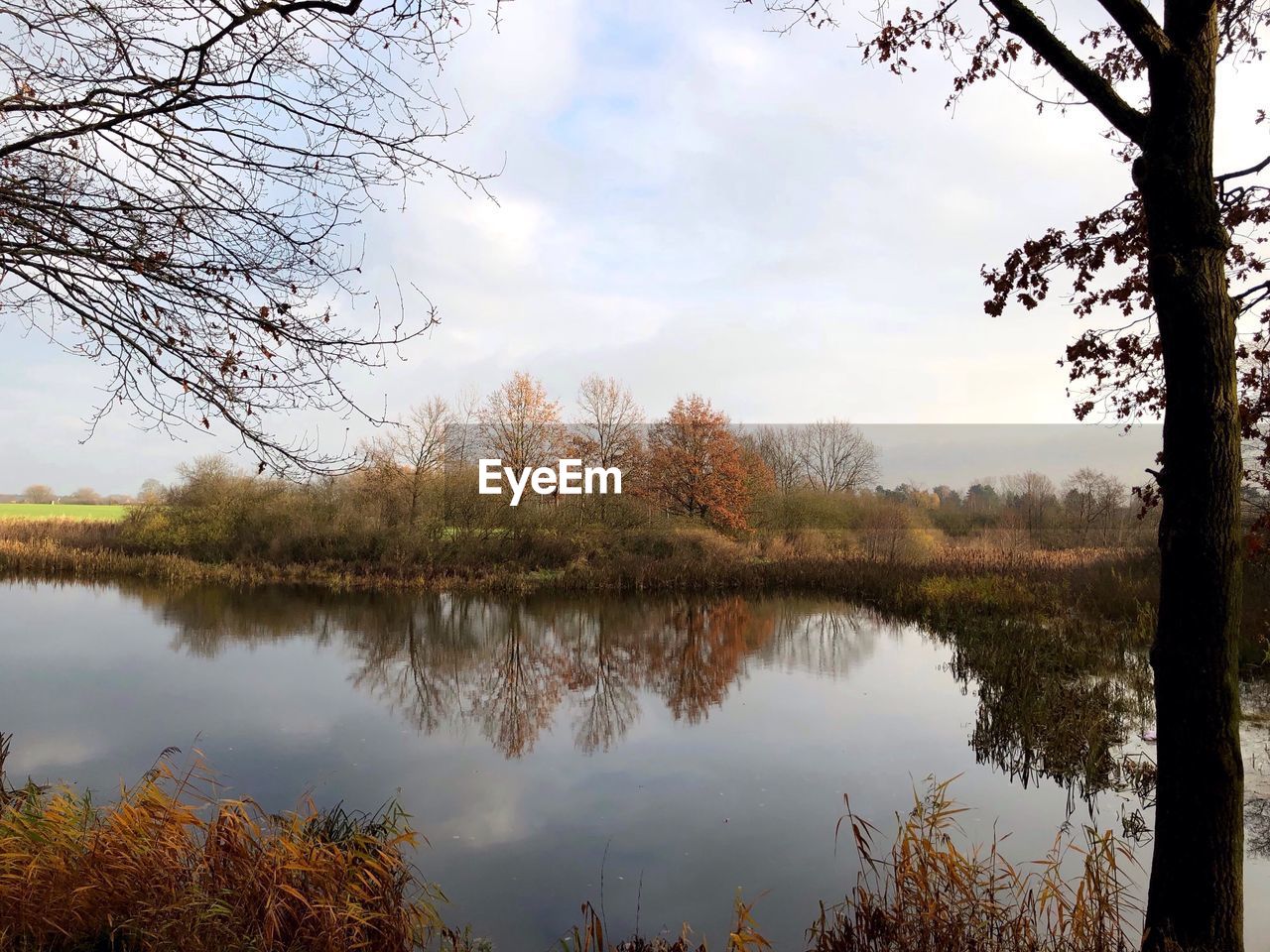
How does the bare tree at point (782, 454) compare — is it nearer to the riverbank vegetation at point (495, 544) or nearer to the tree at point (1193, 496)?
the riverbank vegetation at point (495, 544)

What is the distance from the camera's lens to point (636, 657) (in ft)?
44.0

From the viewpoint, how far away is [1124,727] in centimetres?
827

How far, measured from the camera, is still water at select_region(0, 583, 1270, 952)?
220 inches

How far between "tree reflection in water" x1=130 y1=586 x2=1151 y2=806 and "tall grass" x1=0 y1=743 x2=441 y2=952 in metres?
4.39

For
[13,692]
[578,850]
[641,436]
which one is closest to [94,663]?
[13,692]

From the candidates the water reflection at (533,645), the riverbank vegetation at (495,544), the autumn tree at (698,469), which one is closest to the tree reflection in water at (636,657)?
the water reflection at (533,645)

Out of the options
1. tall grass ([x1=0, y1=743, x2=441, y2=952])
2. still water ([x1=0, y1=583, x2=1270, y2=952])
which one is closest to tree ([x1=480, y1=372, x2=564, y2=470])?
still water ([x1=0, y1=583, x2=1270, y2=952])

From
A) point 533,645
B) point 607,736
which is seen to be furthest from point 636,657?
point 607,736

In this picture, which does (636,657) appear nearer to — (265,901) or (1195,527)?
(265,901)

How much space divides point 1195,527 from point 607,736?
23.3 feet

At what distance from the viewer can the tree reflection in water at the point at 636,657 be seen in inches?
333

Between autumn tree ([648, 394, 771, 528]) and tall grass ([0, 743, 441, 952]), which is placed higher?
autumn tree ([648, 394, 771, 528])

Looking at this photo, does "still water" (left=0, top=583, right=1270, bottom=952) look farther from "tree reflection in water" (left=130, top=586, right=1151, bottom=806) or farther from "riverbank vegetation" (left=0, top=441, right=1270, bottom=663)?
"riverbank vegetation" (left=0, top=441, right=1270, bottom=663)

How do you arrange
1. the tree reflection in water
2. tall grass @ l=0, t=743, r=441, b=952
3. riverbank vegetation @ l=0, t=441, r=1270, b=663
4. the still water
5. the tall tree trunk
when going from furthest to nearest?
riverbank vegetation @ l=0, t=441, r=1270, b=663 → the tree reflection in water → the still water → tall grass @ l=0, t=743, r=441, b=952 → the tall tree trunk
